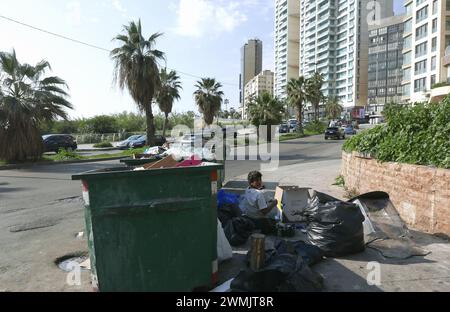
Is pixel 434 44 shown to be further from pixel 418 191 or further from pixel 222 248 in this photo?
pixel 222 248

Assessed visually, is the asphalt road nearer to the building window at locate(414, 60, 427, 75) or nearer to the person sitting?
the person sitting

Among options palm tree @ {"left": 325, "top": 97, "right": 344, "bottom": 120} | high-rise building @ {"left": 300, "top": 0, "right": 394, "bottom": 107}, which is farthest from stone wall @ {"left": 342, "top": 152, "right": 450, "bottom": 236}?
high-rise building @ {"left": 300, "top": 0, "right": 394, "bottom": 107}

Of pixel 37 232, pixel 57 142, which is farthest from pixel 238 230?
pixel 57 142

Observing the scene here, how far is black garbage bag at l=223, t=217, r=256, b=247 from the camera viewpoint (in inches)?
211

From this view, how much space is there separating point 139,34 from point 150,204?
978 inches

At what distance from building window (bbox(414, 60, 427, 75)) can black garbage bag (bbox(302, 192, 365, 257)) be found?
2422 inches

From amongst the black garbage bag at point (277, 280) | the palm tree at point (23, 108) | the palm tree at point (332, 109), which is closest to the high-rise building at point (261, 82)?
the palm tree at point (332, 109)

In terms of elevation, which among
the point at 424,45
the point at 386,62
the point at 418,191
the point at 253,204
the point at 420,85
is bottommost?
the point at 253,204

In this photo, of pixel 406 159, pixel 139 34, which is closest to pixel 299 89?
pixel 139 34

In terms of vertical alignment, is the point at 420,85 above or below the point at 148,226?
above

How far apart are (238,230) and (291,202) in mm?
1689

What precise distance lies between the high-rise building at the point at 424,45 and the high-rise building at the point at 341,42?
169ft

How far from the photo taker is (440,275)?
13.9 ft

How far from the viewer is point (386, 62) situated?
112 m
